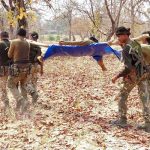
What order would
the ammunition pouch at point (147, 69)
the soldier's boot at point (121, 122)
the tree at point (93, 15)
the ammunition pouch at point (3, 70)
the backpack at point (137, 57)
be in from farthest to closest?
1. the tree at point (93, 15)
2. the ammunition pouch at point (3, 70)
3. the soldier's boot at point (121, 122)
4. the ammunition pouch at point (147, 69)
5. the backpack at point (137, 57)

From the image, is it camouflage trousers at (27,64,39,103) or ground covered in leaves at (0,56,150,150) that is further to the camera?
camouflage trousers at (27,64,39,103)

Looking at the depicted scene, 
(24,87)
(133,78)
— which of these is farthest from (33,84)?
(133,78)

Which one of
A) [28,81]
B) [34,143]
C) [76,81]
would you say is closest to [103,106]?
[28,81]

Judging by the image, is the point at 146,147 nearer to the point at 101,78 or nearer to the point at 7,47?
the point at 7,47

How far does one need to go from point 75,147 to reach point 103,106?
12.3 feet

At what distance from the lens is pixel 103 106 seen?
10.2 meters

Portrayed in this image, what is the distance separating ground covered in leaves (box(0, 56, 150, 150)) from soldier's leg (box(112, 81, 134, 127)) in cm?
19

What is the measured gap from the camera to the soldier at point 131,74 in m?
7.29

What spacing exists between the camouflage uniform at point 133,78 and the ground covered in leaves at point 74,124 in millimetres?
392

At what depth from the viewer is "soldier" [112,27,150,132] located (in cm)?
729

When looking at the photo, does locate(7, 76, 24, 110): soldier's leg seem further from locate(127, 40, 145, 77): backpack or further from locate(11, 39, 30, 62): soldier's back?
locate(127, 40, 145, 77): backpack

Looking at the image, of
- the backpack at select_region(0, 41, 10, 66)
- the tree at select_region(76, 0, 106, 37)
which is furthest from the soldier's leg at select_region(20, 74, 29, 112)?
the tree at select_region(76, 0, 106, 37)

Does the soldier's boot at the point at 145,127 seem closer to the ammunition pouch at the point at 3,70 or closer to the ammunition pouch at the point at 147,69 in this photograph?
the ammunition pouch at the point at 147,69

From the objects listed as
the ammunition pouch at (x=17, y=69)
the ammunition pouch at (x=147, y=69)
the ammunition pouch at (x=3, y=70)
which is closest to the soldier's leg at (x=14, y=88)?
the ammunition pouch at (x=17, y=69)
